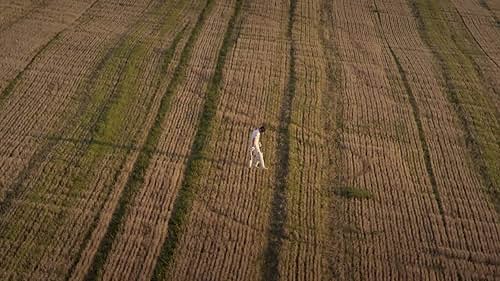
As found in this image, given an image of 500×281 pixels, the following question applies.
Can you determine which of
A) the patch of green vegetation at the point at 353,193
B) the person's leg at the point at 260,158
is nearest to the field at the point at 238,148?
the patch of green vegetation at the point at 353,193

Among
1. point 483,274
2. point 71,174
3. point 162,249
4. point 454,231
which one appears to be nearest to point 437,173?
point 454,231

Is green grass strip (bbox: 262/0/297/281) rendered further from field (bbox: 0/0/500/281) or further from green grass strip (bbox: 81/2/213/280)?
green grass strip (bbox: 81/2/213/280)

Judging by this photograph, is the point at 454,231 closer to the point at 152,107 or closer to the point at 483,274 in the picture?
the point at 483,274

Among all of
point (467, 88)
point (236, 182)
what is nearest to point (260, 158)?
point (236, 182)

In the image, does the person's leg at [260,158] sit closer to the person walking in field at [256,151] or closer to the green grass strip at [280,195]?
the person walking in field at [256,151]

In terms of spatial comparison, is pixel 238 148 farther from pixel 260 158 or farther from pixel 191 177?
pixel 191 177

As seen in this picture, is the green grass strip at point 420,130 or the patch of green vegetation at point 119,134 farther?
the green grass strip at point 420,130
